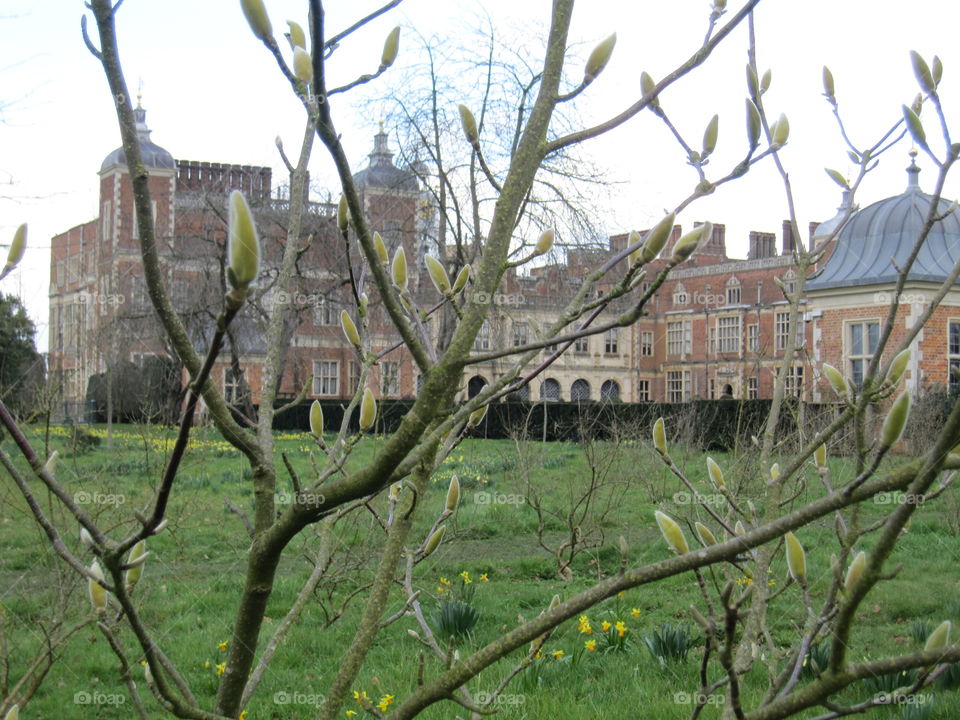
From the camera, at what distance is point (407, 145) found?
65.1 feet

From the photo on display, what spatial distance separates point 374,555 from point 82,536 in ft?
24.6

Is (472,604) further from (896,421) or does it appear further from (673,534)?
(896,421)

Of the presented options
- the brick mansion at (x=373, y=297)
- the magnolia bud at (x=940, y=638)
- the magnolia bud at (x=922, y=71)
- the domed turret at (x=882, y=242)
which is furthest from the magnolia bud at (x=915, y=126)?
the domed turret at (x=882, y=242)

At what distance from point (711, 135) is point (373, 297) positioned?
75.7ft

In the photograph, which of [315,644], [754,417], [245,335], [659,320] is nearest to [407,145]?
[754,417]

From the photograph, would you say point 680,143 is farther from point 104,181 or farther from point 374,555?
point 104,181

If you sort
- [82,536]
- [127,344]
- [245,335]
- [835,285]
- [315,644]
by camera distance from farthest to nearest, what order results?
[245,335] → [127,344] → [835,285] → [315,644] → [82,536]

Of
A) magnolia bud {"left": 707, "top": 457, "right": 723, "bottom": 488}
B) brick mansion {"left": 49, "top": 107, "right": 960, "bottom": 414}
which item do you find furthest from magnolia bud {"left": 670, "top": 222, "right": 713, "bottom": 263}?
brick mansion {"left": 49, "top": 107, "right": 960, "bottom": 414}

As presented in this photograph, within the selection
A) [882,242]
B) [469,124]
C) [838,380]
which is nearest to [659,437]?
[838,380]

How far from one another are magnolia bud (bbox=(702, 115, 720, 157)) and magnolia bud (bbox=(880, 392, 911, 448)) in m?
0.54

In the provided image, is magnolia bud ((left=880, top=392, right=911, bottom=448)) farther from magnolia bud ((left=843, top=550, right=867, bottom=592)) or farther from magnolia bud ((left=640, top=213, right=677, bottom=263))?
magnolia bud ((left=640, top=213, right=677, bottom=263))

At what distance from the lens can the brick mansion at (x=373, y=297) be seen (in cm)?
1944

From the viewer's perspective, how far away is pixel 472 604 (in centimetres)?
661

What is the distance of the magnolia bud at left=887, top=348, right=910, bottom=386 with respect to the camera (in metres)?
1.33
